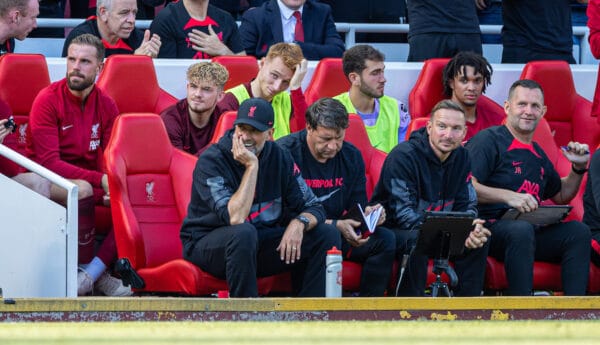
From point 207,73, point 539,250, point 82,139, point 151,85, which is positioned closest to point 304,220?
point 207,73

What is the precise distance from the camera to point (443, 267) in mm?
5938

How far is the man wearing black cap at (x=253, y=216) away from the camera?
5758 mm

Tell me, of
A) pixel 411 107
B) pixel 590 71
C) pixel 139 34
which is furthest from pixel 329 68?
pixel 590 71

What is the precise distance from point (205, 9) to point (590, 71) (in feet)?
8.55

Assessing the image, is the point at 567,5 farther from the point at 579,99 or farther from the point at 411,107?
the point at 411,107

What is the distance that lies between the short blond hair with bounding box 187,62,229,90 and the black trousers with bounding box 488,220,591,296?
1.68 m

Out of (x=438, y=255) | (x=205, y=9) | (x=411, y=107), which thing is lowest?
(x=438, y=255)

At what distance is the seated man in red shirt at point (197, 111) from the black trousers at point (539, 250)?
165 centimetres

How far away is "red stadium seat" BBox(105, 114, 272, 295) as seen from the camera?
6.22 m

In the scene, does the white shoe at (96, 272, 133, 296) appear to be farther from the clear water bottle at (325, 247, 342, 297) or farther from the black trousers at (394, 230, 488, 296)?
the black trousers at (394, 230, 488, 296)

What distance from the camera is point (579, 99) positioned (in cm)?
820

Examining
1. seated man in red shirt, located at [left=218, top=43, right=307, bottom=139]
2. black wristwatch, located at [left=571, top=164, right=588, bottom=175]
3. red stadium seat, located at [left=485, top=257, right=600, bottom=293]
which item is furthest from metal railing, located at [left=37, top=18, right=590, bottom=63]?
red stadium seat, located at [left=485, top=257, right=600, bottom=293]

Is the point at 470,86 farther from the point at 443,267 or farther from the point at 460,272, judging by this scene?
the point at 443,267

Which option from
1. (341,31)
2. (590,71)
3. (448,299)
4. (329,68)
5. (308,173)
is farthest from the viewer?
(341,31)
